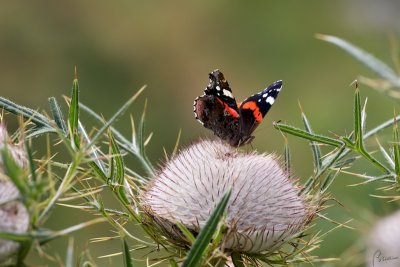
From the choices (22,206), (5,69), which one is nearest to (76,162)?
(22,206)

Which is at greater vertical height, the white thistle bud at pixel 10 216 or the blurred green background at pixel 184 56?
the blurred green background at pixel 184 56

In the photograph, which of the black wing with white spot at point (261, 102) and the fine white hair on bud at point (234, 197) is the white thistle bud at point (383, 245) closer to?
the fine white hair on bud at point (234, 197)

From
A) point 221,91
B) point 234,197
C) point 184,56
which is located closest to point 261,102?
point 221,91

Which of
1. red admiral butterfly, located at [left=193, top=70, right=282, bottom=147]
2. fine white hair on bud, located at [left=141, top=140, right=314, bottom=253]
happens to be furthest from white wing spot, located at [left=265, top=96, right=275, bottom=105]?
fine white hair on bud, located at [left=141, top=140, right=314, bottom=253]

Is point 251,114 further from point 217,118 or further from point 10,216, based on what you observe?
point 10,216

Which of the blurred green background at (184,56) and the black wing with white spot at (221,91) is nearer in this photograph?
the black wing with white spot at (221,91)

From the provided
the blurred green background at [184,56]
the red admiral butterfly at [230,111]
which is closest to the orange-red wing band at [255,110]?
the red admiral butterfly at [230,111]

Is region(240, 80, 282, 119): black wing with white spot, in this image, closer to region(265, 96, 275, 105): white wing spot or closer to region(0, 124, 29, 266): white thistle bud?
region(265, 96, 275, 105): white wing spot
